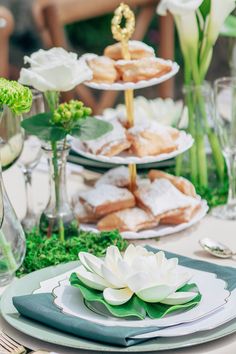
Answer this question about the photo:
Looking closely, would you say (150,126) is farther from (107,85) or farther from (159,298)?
(159,298)

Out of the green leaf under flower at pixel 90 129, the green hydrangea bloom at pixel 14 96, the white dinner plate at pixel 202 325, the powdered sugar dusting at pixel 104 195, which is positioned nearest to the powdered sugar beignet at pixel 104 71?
the green leaf under flower at pixel 90 129

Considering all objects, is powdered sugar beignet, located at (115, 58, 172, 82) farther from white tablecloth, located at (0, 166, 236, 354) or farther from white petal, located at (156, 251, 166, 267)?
white petal, located at (156, 251, 166, 267)

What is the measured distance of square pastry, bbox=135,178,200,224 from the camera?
1738 millimetres

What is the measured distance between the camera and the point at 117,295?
51.9 inches

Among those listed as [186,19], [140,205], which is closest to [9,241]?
[140,205]

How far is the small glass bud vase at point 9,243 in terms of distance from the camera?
1476 millimetres

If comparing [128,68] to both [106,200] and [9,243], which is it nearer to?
[106,200]

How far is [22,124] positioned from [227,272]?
1.47 ft

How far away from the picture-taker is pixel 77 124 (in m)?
1.63

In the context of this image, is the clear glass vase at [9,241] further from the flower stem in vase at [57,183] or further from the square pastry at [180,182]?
the square pastry at [180,182]

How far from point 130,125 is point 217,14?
281 mm

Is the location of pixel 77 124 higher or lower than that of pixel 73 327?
higher

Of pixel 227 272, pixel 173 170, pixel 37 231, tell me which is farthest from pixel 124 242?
pixel 173 170

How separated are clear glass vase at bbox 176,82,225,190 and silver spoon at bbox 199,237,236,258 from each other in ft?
0.92
